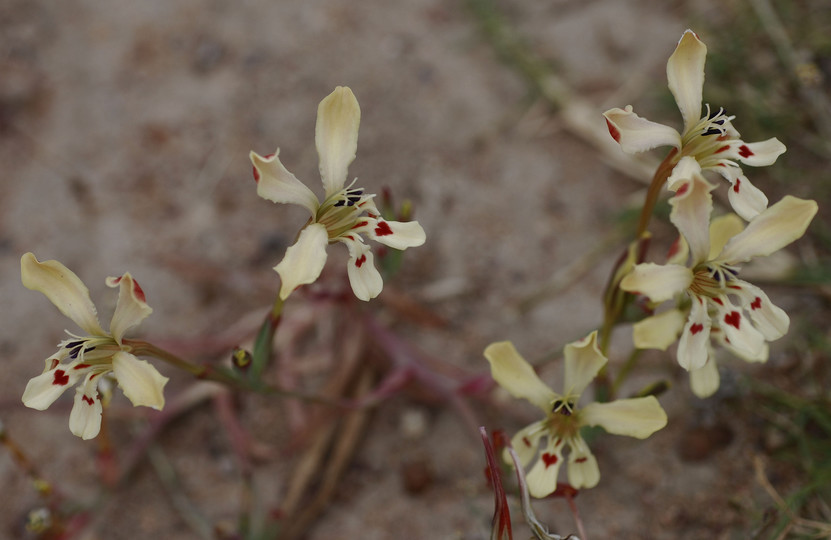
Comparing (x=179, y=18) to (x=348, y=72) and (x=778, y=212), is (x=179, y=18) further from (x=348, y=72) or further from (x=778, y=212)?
(x=778, y=212)

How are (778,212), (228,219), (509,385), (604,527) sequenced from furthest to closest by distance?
(228,219) → (604,527) → (509,385) → (778,212)

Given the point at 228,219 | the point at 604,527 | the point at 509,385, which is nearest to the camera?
the point at 509,385

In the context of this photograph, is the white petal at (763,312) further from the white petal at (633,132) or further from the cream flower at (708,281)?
the white petal at (633,132)

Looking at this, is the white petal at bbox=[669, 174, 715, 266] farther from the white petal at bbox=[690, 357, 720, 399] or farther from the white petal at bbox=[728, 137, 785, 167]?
the white petal at bbox=[690, 357, 720, 399]

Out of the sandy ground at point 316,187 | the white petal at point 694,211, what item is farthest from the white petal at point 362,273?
the sandy ground at point 316,187

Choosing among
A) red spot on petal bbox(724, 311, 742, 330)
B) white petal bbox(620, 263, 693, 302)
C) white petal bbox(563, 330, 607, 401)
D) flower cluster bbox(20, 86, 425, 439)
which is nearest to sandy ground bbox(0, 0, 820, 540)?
white petal bbox(563, 330, 607, 401)

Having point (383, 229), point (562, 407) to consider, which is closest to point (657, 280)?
point (562, 407)

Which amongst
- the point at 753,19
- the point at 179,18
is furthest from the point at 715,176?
the point at 179,18
